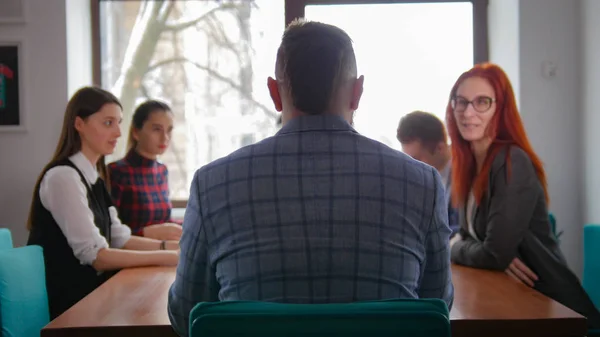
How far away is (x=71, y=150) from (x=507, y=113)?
5.73 feet

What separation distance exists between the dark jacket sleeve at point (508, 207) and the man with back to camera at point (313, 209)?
106 centimetres

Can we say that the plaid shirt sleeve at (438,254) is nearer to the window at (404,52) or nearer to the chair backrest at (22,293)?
the chair backrest at (22,293)

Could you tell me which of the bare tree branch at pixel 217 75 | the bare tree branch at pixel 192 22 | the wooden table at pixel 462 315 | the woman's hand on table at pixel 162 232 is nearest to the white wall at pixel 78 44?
the bare tree branch at pixel 217 75

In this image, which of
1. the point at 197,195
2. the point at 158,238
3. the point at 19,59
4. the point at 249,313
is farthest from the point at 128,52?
the point at 249,313

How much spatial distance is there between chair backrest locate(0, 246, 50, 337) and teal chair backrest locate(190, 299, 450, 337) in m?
1.28

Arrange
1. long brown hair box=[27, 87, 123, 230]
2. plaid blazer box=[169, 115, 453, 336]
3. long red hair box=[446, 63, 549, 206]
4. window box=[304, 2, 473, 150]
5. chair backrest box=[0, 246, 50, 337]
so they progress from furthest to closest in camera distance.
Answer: window box=[304, 2, 473, 150] → long brown hair box=[27, 87, 123, 230] → long red hair box=[446, 63, 549, 206] → chair backrest box=[0, 246, 50, 337] → plaid blazer box=[169, 115, 453, 336]

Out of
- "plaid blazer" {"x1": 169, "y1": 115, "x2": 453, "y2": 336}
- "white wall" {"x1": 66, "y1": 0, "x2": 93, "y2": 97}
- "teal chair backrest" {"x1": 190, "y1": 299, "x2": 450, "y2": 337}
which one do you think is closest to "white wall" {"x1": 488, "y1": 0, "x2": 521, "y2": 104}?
"white wall" {"x1": 66, "y1": 0, "x2": 93, "y2": 97}

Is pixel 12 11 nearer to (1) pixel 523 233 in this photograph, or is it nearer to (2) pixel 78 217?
(2) pixel 78 217

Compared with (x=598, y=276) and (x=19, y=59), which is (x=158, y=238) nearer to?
(x=19, y=59)

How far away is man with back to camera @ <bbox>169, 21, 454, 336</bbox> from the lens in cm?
132

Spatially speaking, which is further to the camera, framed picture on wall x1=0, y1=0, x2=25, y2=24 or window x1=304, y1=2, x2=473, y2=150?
window x1=304, y1=2, x2=473, y2=150

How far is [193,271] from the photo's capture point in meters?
1.42

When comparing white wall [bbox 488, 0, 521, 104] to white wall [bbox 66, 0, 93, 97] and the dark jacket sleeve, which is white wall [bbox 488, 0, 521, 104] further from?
white wall [bbox 66, 0, 93, 97]

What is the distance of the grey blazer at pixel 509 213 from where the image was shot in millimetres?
2428
